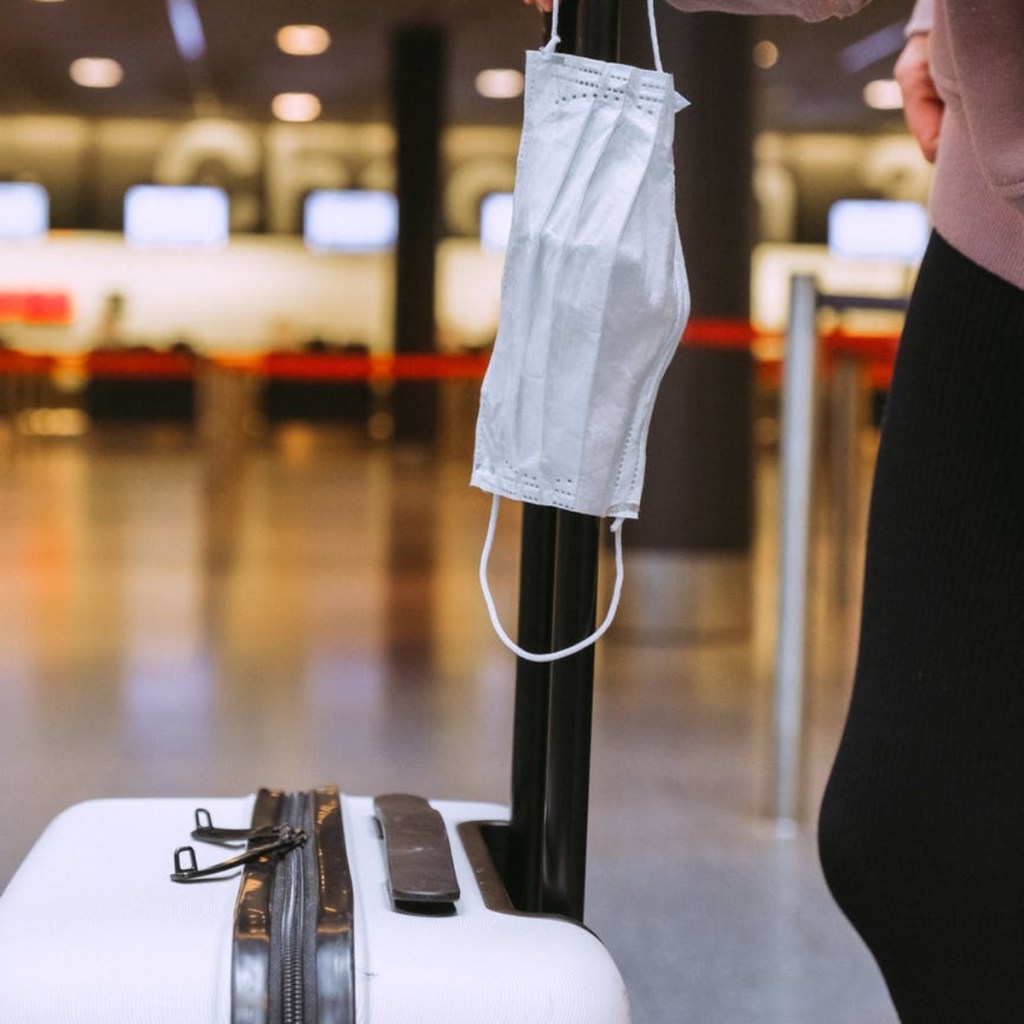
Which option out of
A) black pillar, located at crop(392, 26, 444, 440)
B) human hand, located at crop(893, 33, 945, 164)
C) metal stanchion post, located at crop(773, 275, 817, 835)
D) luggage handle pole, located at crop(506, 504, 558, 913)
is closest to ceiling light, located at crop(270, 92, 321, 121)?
black pillar, located at crop(392, 26, 444, 440)

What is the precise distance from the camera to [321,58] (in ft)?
42.1

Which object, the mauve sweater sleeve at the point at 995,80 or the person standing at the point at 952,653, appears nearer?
the mauve sweater sleeve at the point at 995,80

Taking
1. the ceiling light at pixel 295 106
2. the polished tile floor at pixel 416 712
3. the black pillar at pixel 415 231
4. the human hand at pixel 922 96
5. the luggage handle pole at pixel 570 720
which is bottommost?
the polished tile floor at pixel 416 712

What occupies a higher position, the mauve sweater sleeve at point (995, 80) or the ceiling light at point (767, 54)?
the ceiling light at point (767, 54)

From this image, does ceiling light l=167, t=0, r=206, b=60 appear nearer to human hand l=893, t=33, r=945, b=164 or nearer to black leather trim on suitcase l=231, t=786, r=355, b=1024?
human hand l=893, t=33, r=945, b=164

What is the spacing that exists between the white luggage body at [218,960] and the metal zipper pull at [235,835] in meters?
0.07

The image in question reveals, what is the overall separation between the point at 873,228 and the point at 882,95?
2.51 metres

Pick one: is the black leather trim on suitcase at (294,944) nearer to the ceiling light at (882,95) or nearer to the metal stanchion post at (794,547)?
the metal stanchion post at (794,547)

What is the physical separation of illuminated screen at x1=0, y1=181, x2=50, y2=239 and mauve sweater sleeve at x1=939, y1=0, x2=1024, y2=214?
16377mm

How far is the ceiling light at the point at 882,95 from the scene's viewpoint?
13438 mm

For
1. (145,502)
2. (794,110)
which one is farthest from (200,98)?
(145,502)

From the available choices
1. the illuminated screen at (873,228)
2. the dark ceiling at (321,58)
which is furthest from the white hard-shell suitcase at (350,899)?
the illuminated screen at (873,228)

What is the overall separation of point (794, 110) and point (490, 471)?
47.6 ft

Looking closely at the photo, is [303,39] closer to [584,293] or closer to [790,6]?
[790,6]
